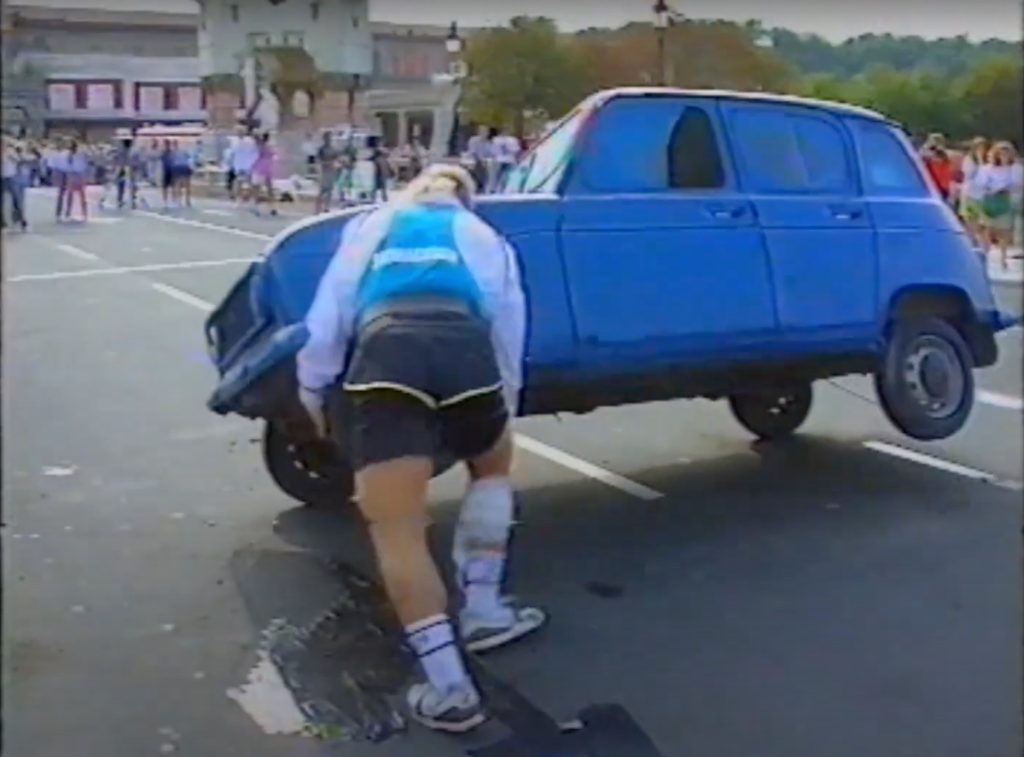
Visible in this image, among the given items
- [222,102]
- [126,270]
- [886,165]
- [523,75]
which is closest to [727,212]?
[886,165]

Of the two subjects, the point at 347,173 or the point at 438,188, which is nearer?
the point at 438,188

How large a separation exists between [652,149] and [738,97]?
61 cm

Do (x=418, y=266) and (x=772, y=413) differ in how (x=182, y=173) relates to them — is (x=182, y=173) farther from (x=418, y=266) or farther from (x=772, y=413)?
(x=418, y=266)

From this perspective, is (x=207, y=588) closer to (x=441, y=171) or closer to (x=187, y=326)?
(x=441, y=171)

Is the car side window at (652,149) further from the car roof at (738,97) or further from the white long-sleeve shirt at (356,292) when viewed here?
the white long-sleeve shirt at (356,292)

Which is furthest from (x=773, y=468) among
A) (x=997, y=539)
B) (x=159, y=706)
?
(x=159, y=706)

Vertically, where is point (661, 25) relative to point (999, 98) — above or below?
above

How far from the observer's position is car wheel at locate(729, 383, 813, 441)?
8.54m

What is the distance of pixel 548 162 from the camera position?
6.96 metres

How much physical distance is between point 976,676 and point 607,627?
1.23 metres

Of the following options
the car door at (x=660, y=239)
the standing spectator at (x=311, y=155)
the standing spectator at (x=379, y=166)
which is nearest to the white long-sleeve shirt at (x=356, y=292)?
the car door at (x=660, y=239)

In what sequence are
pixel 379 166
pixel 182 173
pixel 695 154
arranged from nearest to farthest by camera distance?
pixel 695 154, pixel 379 166, pixel 182 173

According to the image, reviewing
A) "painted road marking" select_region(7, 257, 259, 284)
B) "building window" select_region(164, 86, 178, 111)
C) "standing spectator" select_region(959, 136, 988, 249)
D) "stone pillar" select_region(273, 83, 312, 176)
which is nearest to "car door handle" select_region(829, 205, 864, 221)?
"standing spectator" select_region(959, 136, 988, 249)

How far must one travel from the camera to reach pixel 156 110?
6544cm
